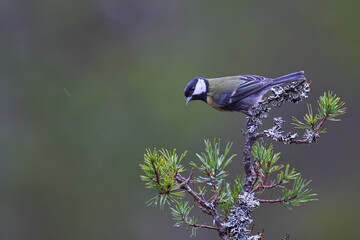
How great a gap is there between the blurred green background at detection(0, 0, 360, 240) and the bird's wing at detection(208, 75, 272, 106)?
103 cm

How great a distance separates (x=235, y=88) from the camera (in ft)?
6.79

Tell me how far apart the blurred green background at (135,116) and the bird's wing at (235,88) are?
1.03m

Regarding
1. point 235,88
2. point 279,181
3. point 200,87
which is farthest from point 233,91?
point 279,181

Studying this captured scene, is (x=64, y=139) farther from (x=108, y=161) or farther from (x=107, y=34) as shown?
(x=107, y=34)

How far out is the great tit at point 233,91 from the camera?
6.55 ft

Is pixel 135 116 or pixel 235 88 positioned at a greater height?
pixel 135 116

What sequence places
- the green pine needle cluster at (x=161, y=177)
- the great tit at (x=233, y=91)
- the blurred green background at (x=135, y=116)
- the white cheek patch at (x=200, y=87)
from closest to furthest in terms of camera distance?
the green pine needle cluster at (x=161, y=177) < the great tit at (x=233, y=91) < the white cheek patch at (x=200, y=87) < the blurred green background at (x=135, y=116)

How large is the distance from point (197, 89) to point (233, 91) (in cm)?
19

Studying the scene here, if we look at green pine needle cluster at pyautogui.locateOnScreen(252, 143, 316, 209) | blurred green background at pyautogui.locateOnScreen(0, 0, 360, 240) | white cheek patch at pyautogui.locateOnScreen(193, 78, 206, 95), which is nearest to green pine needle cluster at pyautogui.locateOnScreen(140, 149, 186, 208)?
green pine needle cluster at pyautogui.locateOnScreen(252, 143, 316, 209)

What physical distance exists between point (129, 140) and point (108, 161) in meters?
0.23

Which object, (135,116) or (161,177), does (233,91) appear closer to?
(161,177)

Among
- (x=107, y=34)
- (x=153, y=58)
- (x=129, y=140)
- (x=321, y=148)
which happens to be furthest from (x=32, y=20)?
(x=321, y=148)

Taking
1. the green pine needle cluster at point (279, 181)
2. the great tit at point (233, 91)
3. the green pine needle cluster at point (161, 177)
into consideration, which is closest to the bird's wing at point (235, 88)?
the great tit at point (233, 91)

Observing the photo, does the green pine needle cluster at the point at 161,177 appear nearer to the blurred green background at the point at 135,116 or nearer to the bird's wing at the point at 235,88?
the bird's wing at the point at 235,88
